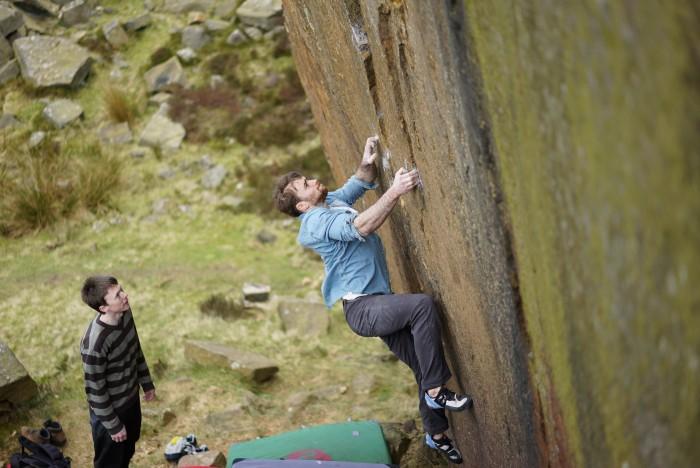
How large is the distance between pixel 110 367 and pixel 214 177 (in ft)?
26.1

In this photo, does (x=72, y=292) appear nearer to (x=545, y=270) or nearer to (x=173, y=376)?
(x=173, y=376)

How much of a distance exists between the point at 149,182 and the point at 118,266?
2.60 meters

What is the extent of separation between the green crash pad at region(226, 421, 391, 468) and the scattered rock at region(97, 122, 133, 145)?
9.13m

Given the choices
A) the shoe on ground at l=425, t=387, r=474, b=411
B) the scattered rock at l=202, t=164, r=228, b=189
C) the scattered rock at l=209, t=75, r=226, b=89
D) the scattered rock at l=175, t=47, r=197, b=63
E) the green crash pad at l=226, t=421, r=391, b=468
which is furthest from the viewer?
the scattered rock at l=175, t=47, r=197, b=63

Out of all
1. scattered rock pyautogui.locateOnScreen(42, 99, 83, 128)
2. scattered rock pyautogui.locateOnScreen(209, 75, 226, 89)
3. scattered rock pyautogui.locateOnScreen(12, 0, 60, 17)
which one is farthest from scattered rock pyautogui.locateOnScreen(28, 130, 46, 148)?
scattered rock pyautogui.locateOnScreen(12, 0, 60, 17)

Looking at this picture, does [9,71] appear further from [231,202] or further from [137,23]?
[231,202]

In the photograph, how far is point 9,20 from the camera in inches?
633

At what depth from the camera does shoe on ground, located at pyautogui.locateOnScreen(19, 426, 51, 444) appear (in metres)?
6.18

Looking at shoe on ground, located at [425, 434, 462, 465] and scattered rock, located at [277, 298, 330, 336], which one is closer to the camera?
shoe on ground, located at [425, 434, 462, 465]

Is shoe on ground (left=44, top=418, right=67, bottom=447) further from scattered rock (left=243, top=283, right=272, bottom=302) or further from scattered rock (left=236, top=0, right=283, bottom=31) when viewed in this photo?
scattered rock (left=236, top=0, right=283, bottom=31)

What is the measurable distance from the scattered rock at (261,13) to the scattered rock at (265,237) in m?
6.77

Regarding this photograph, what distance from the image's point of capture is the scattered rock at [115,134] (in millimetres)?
13562

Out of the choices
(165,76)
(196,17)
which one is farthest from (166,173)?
(196,17)

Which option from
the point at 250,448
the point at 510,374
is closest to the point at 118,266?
the point at 250,448
